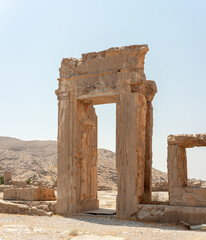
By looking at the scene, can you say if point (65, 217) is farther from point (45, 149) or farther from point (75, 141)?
point (45, 149)

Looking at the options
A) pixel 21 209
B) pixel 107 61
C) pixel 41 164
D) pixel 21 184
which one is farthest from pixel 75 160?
pixel 41 164

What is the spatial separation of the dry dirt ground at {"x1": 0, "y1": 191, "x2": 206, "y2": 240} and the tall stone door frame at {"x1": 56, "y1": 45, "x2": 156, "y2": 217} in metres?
0.90

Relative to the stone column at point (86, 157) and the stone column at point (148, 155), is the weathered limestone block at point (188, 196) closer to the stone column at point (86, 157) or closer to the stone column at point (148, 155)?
the stone column at point (148, 155)

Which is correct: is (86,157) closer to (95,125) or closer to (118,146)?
(95,125)

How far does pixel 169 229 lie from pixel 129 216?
1.70m

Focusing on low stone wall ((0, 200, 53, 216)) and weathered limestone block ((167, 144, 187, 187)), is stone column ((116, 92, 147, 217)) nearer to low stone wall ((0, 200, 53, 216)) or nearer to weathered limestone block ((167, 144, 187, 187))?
weathered limestone block ((167, 144, 187, 187))

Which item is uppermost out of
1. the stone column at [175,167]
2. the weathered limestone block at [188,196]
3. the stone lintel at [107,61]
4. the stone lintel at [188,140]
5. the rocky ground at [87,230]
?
the stone lintel at [107,61]

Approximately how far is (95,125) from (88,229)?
4.08m

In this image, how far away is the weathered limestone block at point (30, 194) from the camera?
10250mm

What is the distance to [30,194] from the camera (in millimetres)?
10289

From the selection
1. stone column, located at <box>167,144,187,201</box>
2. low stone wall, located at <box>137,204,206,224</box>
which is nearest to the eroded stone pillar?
low stone wall, located at <box>137,204,206,224</box>

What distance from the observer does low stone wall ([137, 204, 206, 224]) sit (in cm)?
750

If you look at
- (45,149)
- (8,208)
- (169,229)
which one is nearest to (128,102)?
(169,229)

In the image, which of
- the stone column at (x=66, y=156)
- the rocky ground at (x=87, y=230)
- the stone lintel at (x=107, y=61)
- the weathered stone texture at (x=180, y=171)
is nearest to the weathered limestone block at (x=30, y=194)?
the stone column at (x=66, y=156)
